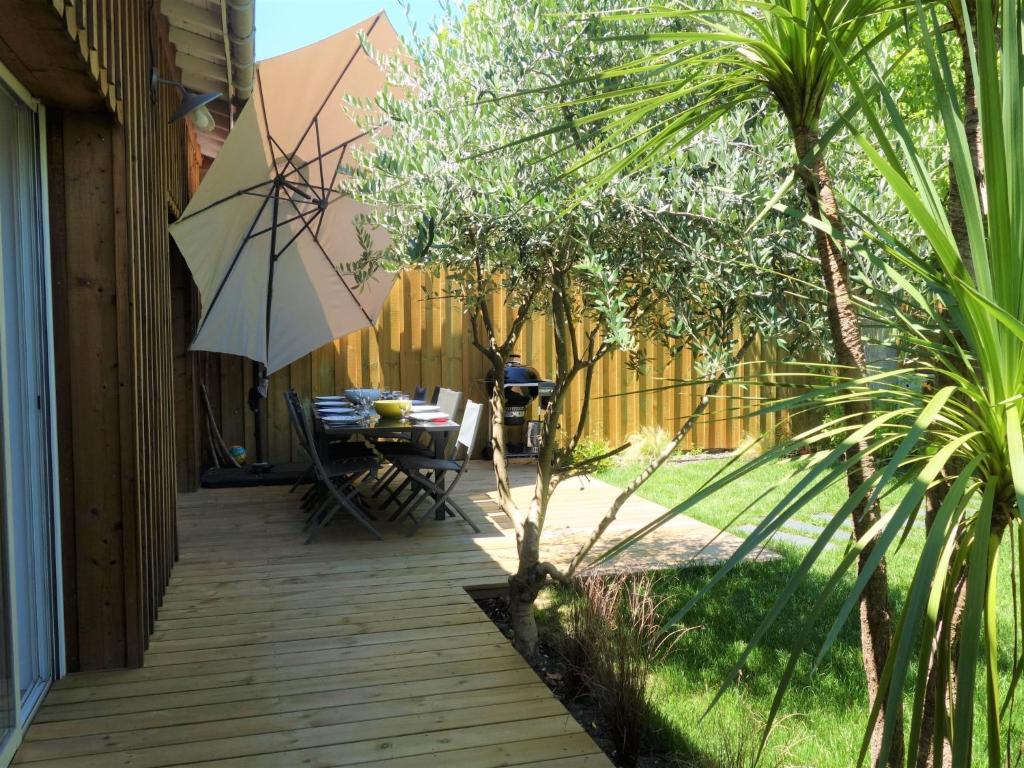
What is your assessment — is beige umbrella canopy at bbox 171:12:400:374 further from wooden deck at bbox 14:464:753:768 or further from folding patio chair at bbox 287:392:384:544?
wooden deck at bbox 14:464:753:768

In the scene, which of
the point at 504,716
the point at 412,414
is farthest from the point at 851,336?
the point at 412,414

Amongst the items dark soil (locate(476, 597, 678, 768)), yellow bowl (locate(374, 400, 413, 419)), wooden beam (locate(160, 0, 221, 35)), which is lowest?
dark soil (locate(476, 597, 678, 768))

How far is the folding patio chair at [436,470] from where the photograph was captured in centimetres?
616

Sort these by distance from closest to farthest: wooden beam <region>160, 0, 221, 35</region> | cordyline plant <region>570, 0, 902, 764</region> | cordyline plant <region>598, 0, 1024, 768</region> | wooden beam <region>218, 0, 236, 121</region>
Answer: cordyline plant <region>598, 0, 1024, 768</region>
cordyline plant <region>570, 0, 902, 764</region>
wooden beam <region>218, 0, 236, 121</region>
wooden beam <region>160, 0, 221, 35</region>

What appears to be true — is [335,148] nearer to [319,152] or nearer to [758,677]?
[319,152]

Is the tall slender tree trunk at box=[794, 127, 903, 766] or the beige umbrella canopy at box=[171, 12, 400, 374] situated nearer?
the tall slender tree trunk at box=[794, 127, 903, 766]

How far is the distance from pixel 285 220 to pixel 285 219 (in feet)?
0.14

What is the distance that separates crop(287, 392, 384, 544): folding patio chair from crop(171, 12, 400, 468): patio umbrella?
1009mm

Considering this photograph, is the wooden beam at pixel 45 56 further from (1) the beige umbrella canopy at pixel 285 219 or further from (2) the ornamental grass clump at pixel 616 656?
(1) the beige umbrella canopy at pixel 285 219

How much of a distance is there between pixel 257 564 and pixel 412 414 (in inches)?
76.5

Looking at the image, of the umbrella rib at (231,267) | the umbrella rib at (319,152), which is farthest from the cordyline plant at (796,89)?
the umbrella rib at (231,267)

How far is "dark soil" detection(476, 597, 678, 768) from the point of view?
3132 mm

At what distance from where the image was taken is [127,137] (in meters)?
3.74

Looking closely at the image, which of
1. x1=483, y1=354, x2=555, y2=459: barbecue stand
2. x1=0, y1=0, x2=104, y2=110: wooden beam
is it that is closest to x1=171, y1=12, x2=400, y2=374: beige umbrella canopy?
x1=483, y1=354, x2=555, y2=459: barbecue stand
